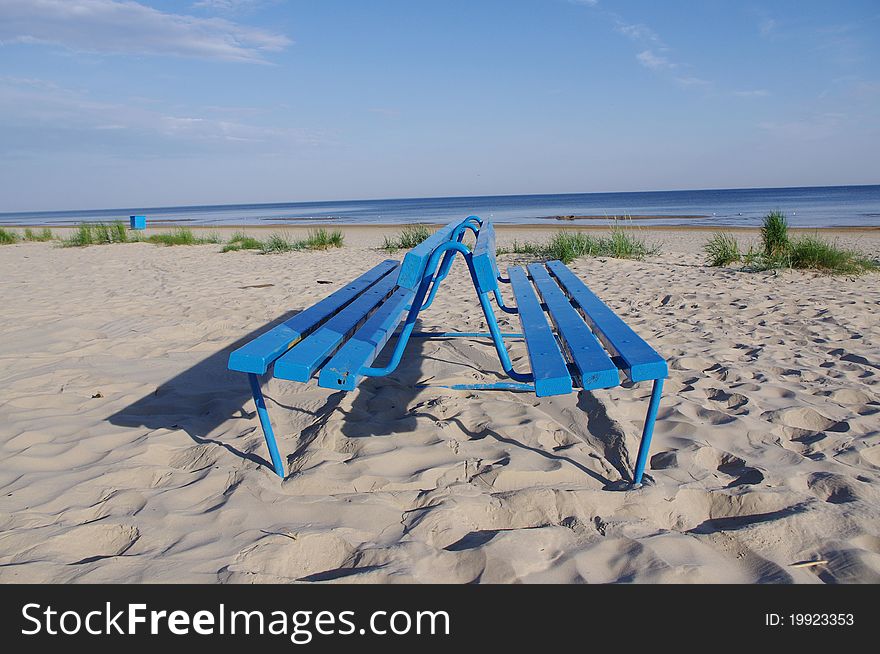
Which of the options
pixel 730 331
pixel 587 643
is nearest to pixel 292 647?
pixel 587 643

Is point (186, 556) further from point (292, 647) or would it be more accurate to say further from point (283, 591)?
point (292, 647)

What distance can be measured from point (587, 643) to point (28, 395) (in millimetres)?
3196

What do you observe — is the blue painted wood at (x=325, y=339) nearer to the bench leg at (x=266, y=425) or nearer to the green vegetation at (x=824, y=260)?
the bench leg at (x=266, y=425)

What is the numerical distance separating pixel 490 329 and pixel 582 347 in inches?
23.0

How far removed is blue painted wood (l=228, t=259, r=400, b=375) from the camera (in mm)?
2258

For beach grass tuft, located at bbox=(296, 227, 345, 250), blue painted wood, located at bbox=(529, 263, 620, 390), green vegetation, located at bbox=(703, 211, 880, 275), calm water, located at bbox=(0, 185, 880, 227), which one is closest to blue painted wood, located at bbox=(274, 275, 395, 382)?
blue painted wood, located at bbox=(529, 263, 620, 390)

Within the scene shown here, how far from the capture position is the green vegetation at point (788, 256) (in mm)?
6913

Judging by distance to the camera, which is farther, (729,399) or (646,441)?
(729,399)

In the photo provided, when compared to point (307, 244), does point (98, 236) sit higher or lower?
higher

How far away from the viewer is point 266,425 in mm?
2455

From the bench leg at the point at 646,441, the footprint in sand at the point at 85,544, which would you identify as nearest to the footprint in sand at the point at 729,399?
the bench leg at the point at 646,441

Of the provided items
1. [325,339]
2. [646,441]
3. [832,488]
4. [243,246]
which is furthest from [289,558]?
[243,246]

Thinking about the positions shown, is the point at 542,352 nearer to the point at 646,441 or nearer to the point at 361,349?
the point at 646,441

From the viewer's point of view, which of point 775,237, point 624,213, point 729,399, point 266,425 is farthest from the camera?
point 624,213
